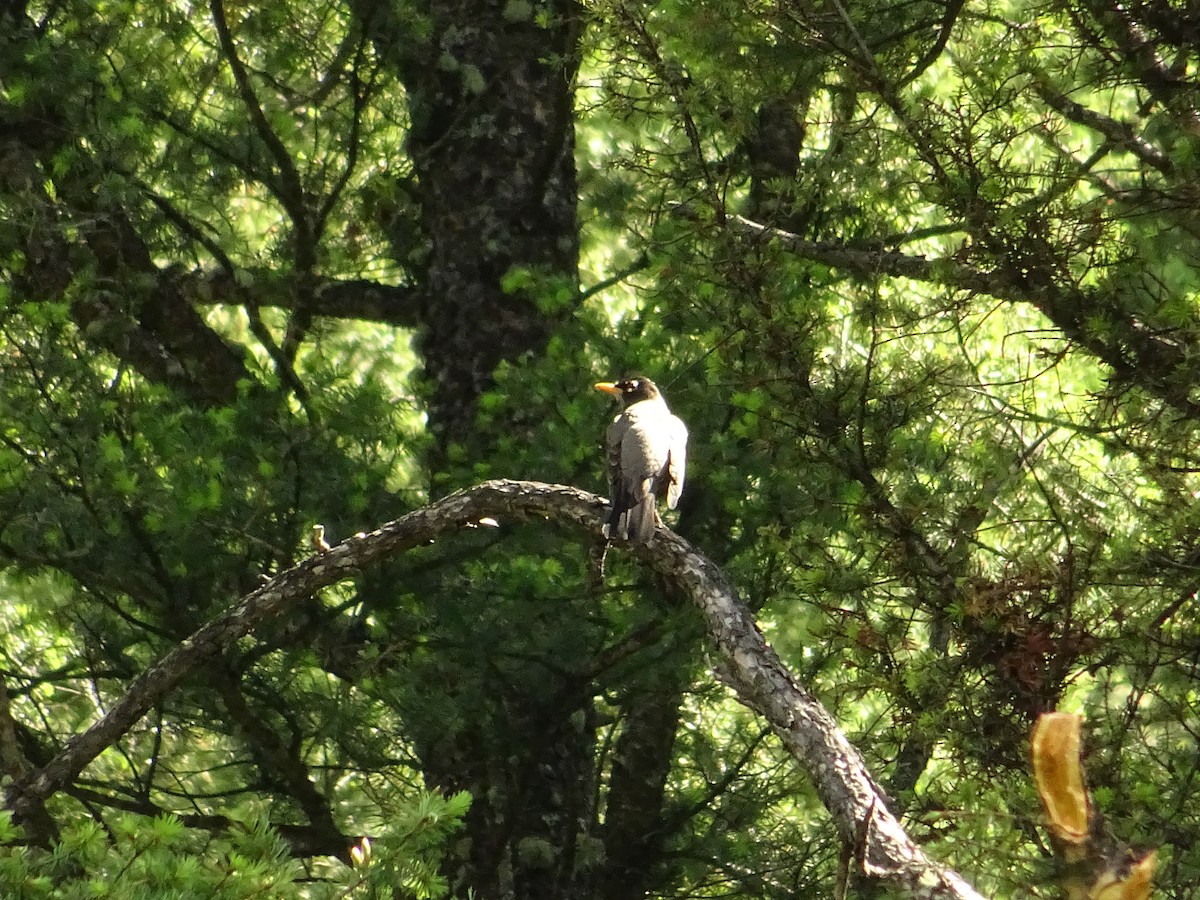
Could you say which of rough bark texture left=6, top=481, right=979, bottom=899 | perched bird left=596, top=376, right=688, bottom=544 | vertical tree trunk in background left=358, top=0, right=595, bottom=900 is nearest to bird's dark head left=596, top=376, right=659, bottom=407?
perched bird left=596, top=376, right=688, bottom=544

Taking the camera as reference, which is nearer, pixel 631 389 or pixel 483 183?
pixel 631 389

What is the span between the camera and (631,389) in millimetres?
5500

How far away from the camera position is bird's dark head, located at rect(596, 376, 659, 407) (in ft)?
17.8

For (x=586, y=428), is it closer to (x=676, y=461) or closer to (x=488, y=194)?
(x=676, y=461)

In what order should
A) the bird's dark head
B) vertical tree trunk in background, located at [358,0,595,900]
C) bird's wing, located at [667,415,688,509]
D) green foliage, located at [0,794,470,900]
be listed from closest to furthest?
green foliage, located at [0,794,470,900], bird's wing, located at [667,415,688,509], the bird's dark head, vertical tree trunk in background, located at [358,0,595,900]

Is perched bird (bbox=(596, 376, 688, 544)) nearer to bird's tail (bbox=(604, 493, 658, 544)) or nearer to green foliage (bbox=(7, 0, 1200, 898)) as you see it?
bird's tail (bbox=(604, 493, 658, 544))

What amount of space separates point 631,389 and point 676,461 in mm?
374

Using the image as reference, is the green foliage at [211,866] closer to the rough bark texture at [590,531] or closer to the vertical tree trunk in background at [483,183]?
the rough bark texture at [590,531]

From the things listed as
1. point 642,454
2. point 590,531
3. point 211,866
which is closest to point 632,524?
point 590,531

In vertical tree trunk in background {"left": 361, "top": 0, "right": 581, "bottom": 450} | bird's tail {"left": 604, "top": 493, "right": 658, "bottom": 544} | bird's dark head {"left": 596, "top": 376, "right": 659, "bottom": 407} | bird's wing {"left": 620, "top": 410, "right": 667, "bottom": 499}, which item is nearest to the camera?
bird's tail {"left": 604, "top": 493, "right": 658, "bottom": 544}

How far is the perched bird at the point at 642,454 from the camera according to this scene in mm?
4223

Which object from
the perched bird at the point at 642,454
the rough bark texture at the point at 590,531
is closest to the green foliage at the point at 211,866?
the rough bark texture at the point at 590,531

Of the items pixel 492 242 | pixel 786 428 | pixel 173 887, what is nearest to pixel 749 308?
pixel 786 428

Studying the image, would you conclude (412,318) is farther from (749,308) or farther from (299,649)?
(749,308)
